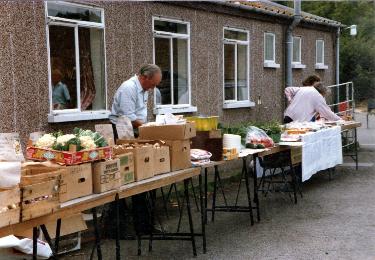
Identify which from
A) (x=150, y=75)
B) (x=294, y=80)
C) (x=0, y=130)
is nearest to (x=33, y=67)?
(x=0, y=130)

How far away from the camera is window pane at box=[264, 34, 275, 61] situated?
1391 cm

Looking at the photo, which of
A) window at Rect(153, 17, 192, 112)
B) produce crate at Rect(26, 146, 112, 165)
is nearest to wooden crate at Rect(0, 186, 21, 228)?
produce crate at Rect(26, 146, 112, 165)

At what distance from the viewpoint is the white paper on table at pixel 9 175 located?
380 centimetres

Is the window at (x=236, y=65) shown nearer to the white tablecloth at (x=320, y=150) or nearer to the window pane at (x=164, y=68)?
the window pane at (x=164, y=68)

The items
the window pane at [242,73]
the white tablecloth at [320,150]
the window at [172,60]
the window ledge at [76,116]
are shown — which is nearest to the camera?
the window ledge at [76,116]

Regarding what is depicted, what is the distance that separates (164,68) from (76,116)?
2.65 metres

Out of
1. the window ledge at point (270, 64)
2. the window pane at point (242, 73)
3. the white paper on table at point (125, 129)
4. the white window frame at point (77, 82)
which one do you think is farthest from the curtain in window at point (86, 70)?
the window ledge at point (270, 64)

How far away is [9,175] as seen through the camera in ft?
12.6

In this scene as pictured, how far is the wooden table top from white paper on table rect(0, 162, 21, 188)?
0.26m

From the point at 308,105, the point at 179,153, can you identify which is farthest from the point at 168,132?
the point at 308,105

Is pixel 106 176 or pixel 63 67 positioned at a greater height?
pixel 63 67

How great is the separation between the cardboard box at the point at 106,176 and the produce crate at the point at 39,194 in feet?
1.61

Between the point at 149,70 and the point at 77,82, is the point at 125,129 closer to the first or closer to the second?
the point at 149,70

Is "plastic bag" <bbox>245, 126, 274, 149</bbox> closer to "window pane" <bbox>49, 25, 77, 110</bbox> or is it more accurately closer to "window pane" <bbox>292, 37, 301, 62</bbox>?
"window pane" <bbox>49, 25, 77, 110</bbox>
